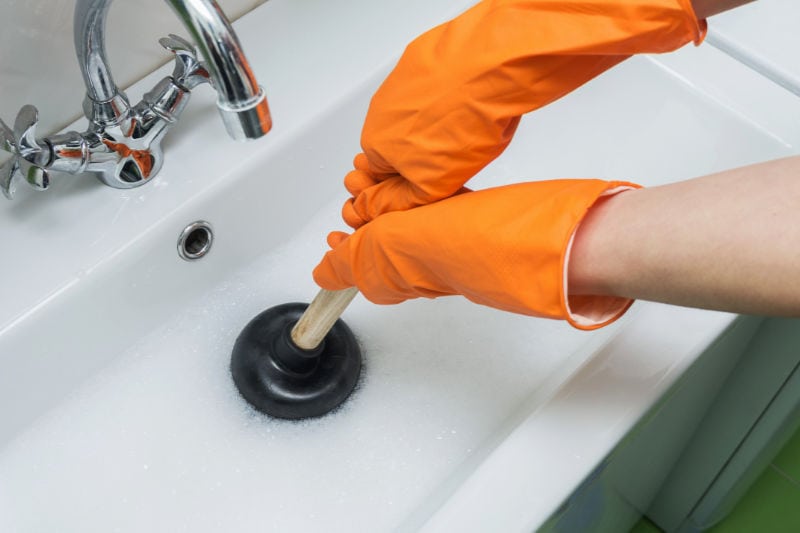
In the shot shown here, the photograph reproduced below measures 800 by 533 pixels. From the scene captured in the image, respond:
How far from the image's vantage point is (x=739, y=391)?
1020mm

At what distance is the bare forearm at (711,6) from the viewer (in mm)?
625

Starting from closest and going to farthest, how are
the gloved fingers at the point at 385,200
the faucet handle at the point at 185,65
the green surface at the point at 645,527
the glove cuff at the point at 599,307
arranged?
the glove cuff at the point at 599,307, the gloved fingers at the point at 385,200, the faucet handle at the point at 185,65, the green surface at the point at 645,527

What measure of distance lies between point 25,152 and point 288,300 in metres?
0.32

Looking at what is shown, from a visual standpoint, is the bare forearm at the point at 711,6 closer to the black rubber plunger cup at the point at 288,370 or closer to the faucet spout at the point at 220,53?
the faucet spout at the point at 220,53

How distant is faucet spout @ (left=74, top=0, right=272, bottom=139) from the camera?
1.91ft

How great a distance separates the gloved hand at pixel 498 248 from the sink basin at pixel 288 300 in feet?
0.47

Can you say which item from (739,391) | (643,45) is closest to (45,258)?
(643,45)

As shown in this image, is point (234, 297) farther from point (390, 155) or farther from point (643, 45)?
point (643, 45)

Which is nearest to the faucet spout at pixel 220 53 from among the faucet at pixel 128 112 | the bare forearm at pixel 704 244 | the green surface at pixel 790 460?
the faucet at pixel 128 112

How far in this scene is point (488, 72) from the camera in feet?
1.95

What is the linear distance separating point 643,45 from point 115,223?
50 centimetres

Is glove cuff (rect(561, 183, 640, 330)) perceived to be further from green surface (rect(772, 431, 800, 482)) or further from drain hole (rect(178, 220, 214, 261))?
green surface (rect(772, 431, 800, 482))

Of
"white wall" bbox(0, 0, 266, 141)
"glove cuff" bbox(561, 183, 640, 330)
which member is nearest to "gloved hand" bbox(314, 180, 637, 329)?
"glove cuff" bbox(561, 183, 640, 330)

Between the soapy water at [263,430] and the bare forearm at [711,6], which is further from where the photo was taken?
the soapy water at [263,430]
